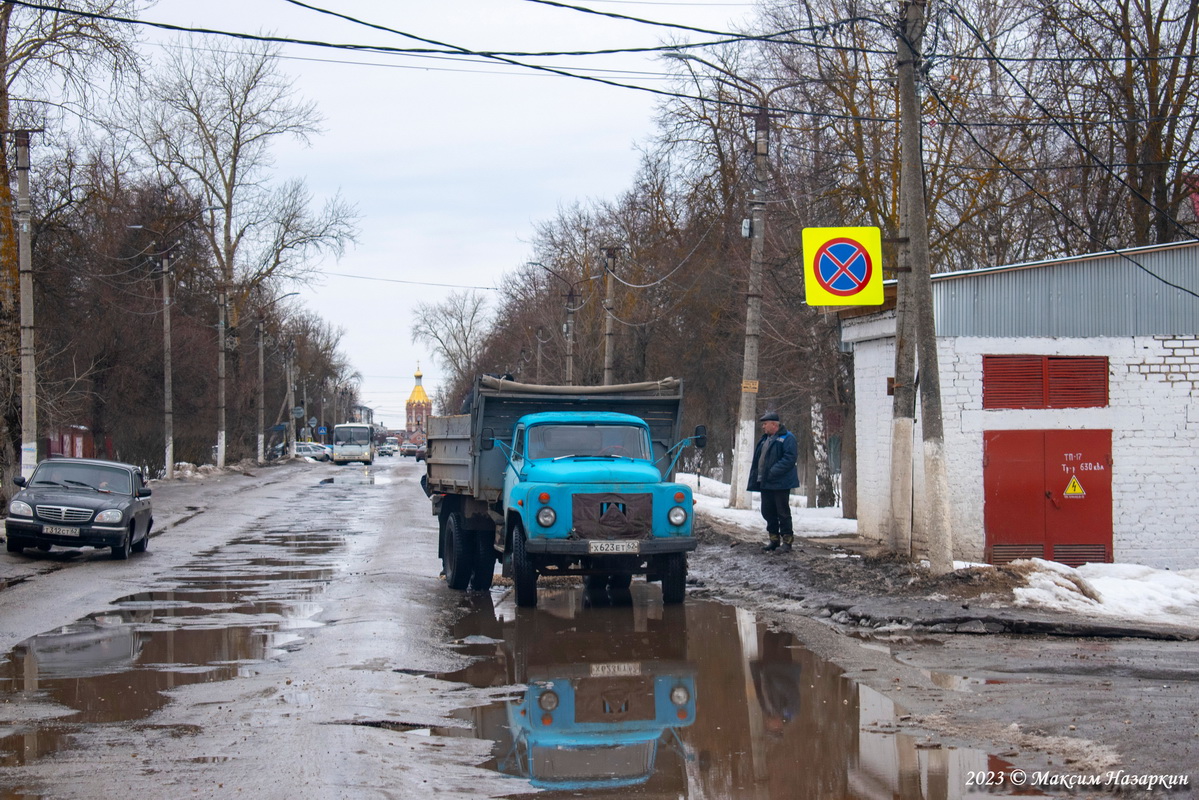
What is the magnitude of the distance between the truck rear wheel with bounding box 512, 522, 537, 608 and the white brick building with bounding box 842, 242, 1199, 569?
6.18 metres

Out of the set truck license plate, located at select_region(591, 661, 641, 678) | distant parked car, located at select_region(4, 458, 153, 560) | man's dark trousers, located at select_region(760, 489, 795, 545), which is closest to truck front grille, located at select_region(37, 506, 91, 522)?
distant parked car, located at select_region(4, 458, 153, 560)

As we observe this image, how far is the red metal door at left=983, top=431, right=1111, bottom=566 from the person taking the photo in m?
15.3

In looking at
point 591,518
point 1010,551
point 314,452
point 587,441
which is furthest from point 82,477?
point 314,452

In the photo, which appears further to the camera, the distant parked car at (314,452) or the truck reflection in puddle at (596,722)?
the distant parked car at (314,452)

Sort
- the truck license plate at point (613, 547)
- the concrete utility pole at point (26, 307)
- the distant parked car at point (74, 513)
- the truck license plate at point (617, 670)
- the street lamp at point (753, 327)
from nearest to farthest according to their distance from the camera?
1. the truck license plate at point (617, 670)
2. the truck license plate at point (613, 547)
3. the distant parked car at point (74, 513)
4. the concrete utility pole at point (26, 307)
5. the street lamp at point (753, 327)

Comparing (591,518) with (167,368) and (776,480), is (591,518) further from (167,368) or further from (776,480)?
(167,368)

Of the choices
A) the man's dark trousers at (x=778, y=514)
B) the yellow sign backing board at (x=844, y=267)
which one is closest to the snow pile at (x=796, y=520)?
the man's dark trousers at (x=778, y=514)

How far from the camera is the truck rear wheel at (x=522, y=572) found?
11.4m

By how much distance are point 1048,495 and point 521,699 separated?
10.3 metres

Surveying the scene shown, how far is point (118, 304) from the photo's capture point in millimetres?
40938

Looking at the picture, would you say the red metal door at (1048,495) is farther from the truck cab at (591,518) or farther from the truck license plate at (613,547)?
the truck license plate at (613,547)

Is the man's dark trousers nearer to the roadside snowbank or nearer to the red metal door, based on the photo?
the roadside snowbank

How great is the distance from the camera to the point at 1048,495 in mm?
15414

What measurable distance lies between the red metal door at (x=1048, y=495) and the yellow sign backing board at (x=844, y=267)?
268 cm
